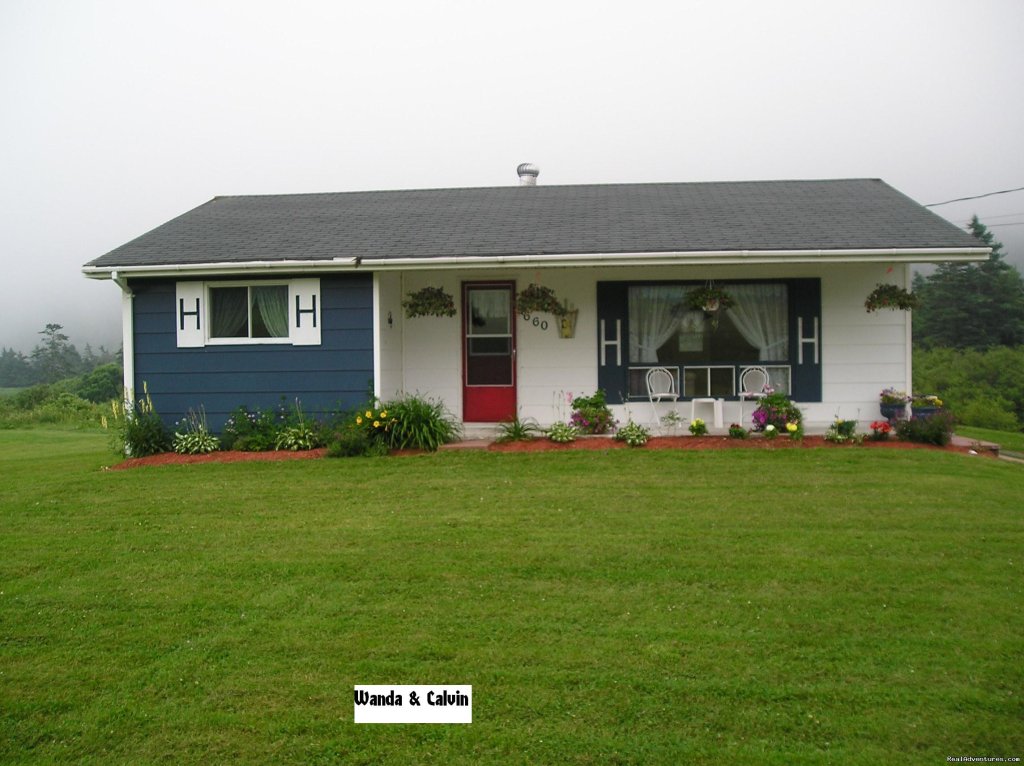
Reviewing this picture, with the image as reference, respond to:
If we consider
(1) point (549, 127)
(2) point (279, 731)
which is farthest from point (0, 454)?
(1) point (549, 127)

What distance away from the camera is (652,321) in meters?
11.0

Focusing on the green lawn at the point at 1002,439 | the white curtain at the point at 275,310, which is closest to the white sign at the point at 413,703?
the white curtain at the point at 275,310

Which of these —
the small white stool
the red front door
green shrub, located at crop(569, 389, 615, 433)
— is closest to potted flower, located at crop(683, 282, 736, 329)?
the small white stool

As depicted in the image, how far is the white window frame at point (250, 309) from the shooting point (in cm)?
1031

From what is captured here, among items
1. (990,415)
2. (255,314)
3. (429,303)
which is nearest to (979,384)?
(990,415)

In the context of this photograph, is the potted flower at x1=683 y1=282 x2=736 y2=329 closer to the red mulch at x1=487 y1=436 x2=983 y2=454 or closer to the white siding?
the white siding

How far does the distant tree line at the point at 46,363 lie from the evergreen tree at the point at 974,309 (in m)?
38.2

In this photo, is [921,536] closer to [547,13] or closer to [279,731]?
[279,731]

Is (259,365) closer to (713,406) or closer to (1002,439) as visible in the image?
(713,406)

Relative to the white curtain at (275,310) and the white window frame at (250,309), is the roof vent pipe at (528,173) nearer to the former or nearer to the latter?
the white window frame at (250,309)

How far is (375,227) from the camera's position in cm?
1135

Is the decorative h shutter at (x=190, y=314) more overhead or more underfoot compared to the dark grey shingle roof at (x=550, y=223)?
more underfoot

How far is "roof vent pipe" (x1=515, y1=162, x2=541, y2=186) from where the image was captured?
14531mm

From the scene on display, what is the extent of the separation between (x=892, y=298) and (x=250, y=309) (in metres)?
8.45
